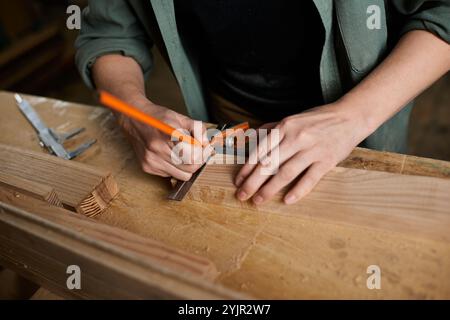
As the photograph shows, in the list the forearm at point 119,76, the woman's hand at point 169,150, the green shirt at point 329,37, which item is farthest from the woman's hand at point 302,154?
the forearm at point 119,76

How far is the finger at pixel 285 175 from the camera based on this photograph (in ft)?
2.97

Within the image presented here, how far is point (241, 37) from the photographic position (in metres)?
1.30

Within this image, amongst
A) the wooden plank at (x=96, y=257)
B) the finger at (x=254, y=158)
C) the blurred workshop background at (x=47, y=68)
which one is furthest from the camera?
the blurred workshop background at (x=47, y=68)

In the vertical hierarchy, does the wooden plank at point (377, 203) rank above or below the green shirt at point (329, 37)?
below

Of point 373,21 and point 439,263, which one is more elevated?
point 373,21

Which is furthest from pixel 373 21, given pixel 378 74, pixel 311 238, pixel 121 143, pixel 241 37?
pixel 121 143

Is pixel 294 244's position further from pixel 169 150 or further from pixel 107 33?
pixel 107 33

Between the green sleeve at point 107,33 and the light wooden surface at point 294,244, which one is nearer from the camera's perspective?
the light wooden surface at point 294,244

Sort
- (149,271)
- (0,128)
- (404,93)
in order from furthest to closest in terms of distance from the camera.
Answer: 1. (0,128)
2. (404,93)
3. (149,271)

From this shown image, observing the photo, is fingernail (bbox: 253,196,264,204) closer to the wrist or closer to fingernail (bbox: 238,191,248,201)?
fingernail (bbox: 238,191,248,201)

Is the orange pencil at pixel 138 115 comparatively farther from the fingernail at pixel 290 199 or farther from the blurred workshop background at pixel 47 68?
the blurred workshop background at pixel 47 68

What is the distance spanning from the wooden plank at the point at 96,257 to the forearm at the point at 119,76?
0.48 metres

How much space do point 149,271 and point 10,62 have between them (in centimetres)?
409

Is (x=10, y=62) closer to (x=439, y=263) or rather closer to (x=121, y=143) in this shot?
(x=121, y=143)
